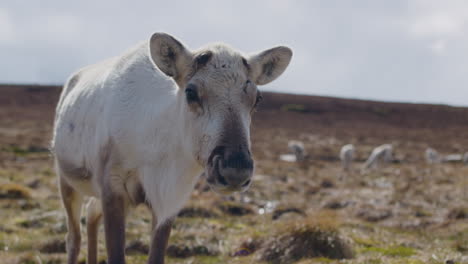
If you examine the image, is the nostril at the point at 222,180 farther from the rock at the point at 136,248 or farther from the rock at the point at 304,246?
the rock at the point at 136,248

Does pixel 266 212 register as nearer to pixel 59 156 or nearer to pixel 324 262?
pixel 324 262

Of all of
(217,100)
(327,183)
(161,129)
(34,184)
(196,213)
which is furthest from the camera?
(327,183)

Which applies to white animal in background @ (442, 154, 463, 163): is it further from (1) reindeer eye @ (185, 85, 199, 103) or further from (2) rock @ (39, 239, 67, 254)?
(1) reindeer eye @ (185, 85, 199, 103)

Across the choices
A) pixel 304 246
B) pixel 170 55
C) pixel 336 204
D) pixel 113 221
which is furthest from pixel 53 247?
pixel 336 204

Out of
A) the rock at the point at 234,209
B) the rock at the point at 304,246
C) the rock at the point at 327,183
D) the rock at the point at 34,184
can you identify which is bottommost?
the rock at the point at 34,184

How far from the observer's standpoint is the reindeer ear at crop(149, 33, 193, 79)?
3.60m

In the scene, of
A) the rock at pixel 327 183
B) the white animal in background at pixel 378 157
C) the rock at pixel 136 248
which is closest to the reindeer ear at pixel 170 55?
the rock at pixel 136 248

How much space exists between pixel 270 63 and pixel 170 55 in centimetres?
89

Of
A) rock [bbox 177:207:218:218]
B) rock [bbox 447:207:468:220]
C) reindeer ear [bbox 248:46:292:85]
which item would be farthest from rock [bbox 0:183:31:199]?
rock [bbox 447:207:468:220]

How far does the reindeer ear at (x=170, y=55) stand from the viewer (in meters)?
3.60

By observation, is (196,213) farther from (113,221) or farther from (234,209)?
(113,221)

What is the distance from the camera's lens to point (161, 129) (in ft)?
A: 13.0

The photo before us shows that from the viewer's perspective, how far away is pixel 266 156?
2841 cm

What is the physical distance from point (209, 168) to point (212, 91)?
0.58 m
